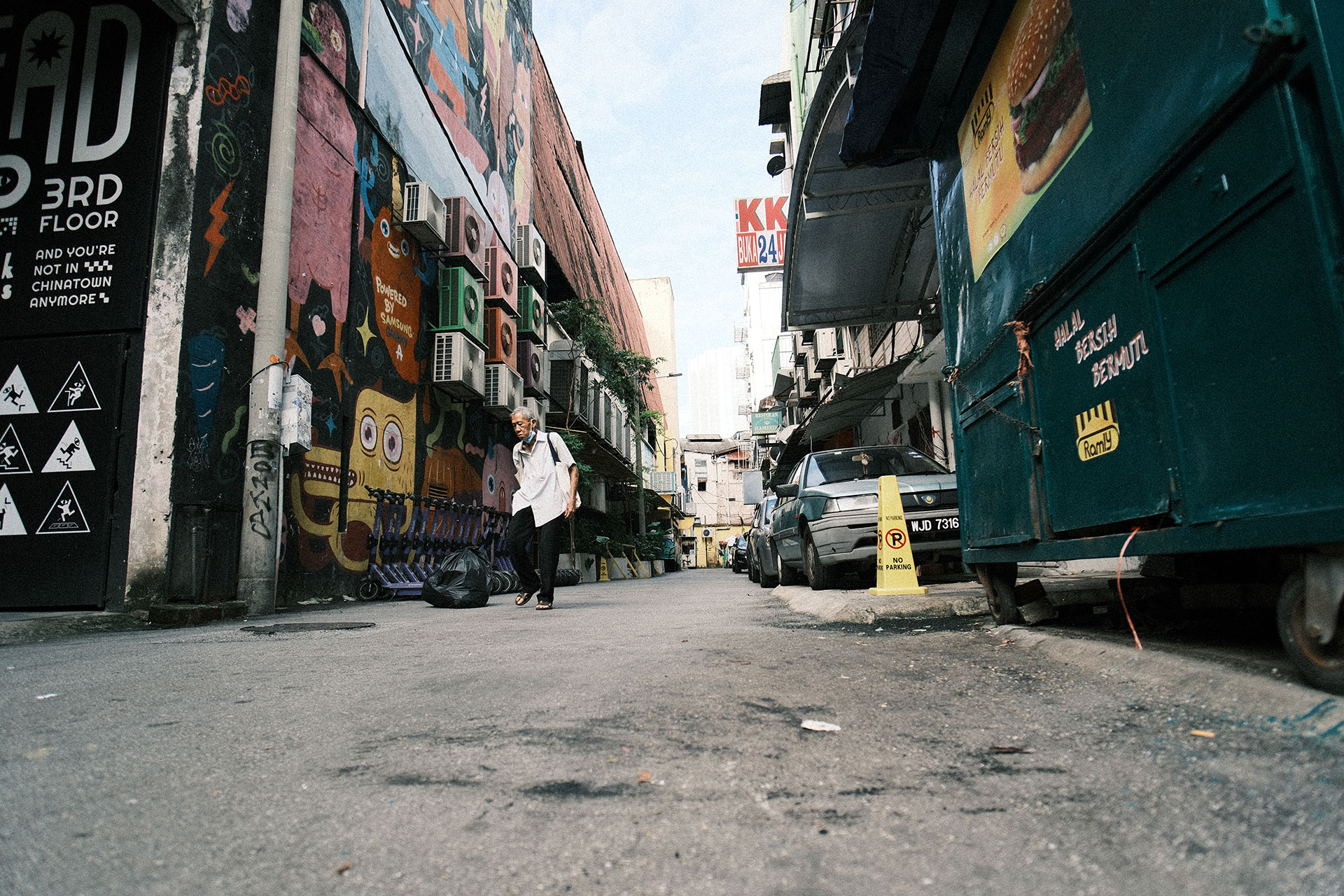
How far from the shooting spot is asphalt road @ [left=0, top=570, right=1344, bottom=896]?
1223 mm

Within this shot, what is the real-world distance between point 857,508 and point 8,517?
749 centimetres

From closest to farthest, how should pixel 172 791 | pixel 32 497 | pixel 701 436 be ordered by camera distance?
1. pixel 172 791
2. pixel 32 497
3. pixel 701 436

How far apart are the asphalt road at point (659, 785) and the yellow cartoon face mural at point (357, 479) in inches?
216

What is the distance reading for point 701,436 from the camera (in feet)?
240

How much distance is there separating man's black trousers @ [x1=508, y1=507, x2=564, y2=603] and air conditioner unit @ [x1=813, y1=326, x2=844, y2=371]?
1454 cm

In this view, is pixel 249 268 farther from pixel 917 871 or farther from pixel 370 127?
pixel 917 871

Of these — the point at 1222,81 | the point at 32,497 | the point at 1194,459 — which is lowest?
the point at 1194,459

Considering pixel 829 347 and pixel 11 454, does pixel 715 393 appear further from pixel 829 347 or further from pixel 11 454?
pixel 11 454

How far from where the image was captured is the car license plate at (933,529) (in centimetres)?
684

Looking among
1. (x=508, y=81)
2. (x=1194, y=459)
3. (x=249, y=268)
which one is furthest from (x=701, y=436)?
(x=1194, y=459)

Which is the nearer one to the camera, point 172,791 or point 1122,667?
point 172,791

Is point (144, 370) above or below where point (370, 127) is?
below

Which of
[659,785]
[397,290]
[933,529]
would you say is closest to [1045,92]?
[659,785]

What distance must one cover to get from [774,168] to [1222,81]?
104 feet
